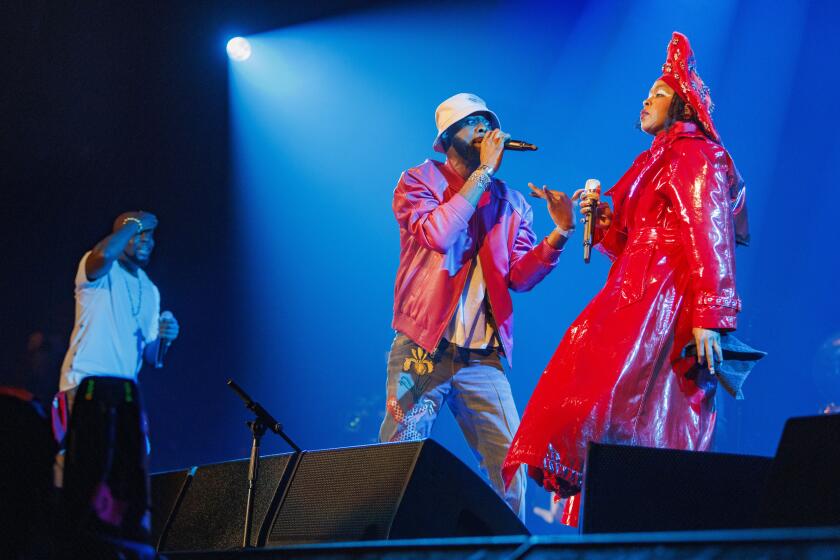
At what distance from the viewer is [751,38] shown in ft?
24.5

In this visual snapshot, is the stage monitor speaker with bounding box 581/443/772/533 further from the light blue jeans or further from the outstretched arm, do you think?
the outstretched arm

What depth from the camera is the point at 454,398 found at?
3.72m

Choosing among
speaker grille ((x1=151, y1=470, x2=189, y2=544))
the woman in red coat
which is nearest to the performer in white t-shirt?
speaker grille ((x1=151, y1=470, x2=189, y2=544))

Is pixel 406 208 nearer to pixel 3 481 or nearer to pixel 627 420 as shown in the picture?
pixel 627 420

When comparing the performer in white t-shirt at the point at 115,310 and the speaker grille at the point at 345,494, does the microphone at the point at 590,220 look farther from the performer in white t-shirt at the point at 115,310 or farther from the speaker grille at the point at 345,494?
the performer in white t-shirt at the point at 115,310

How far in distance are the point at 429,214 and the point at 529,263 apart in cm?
51

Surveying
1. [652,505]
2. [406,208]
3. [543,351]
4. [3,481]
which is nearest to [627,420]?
[652,505]

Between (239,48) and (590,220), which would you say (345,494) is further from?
(239,48)

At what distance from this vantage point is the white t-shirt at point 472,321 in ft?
12.2

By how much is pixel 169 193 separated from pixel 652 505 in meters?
6.12

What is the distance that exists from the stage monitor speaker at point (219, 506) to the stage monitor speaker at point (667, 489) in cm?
142

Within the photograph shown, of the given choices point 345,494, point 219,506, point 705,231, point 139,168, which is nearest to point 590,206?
point 705,231

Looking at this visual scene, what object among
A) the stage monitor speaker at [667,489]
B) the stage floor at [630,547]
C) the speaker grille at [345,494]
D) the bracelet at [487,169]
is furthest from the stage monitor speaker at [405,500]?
the bracelet at [487,169]

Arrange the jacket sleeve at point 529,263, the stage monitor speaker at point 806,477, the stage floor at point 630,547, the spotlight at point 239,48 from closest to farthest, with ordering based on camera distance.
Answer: the stage floor at point 630,547, the stage monitor speaker at point 806,477, the jacket sleeve at point 529,263, the spotlight at point 239,48
